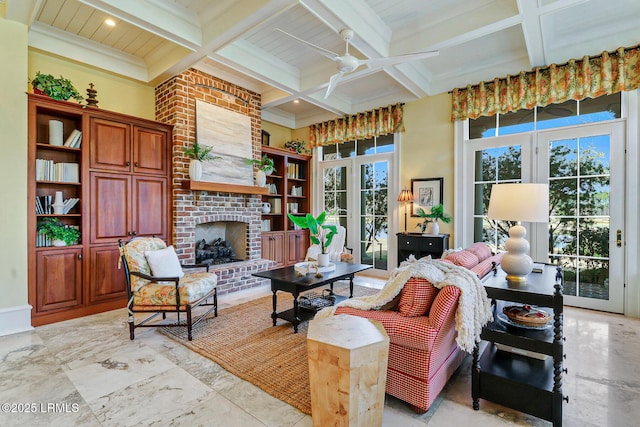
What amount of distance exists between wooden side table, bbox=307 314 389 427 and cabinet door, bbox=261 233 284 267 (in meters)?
4.07

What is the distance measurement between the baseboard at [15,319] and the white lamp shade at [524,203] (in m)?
4.58

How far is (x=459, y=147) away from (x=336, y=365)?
411 centimetres

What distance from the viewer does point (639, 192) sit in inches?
136

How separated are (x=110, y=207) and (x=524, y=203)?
4.36 meters

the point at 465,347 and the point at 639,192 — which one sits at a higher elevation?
the point at 639,192

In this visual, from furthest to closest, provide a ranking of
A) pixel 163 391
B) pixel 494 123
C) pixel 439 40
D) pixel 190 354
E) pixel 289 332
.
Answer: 1. pixel 494 123
2. pixel 439 40
3. pixel 289 332
4. pixel 190 354
5. pixel 163 391

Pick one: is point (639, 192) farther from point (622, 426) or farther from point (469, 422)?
point (469, 422)

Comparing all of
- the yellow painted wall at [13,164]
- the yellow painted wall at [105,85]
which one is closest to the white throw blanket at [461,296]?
the yellow painted wall at [13,164]

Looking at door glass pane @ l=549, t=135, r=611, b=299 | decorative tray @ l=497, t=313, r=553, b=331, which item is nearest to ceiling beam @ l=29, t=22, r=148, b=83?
decorative tray @ l=497, t=313, r=553, b=331

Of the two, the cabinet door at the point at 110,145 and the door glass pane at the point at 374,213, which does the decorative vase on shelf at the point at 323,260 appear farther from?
the cabinet door at the point at 110,145

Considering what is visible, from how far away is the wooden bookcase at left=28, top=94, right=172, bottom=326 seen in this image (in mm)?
3309

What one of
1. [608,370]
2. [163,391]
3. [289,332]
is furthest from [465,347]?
[163,391]

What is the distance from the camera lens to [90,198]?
3.62 metres

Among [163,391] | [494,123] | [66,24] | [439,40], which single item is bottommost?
[163,391]
